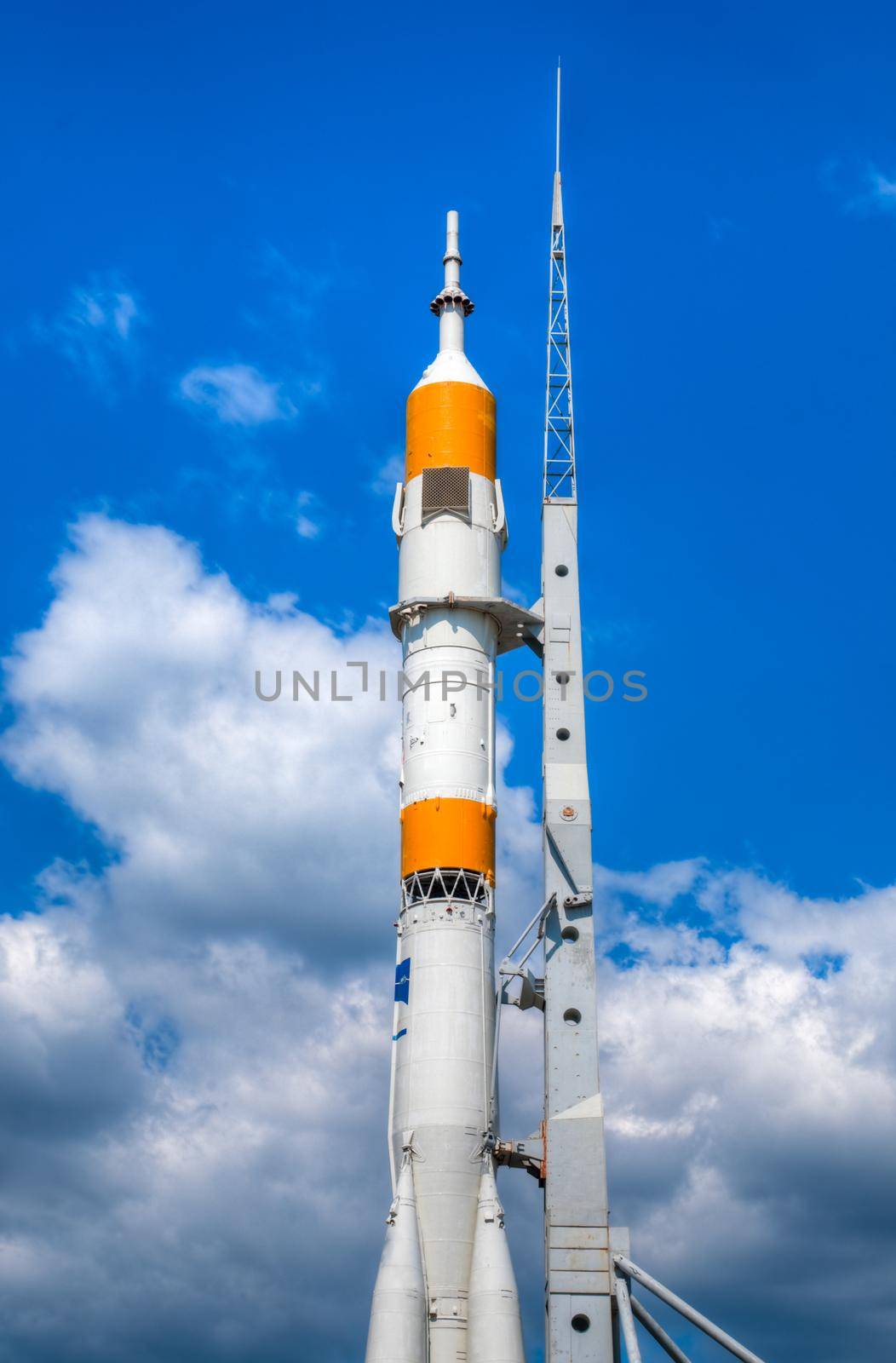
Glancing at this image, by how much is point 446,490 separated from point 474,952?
584 inches

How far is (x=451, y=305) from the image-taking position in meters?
56.0

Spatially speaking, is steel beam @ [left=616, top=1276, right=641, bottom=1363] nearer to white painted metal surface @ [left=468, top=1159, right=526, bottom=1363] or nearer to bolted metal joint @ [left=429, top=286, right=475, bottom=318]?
white painted metal surface @ [left=468, top=1159, right=526, bottom=1363]

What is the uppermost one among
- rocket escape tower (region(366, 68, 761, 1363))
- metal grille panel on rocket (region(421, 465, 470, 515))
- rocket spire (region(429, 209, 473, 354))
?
rocket spire (region(429, 209, 473, 354))

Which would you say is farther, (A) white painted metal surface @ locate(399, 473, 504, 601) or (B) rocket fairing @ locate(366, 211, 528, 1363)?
(A) white painted metal surface @ locate(399, 473, 504, 601)

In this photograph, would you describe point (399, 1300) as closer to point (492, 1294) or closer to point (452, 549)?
point (492, 1294)

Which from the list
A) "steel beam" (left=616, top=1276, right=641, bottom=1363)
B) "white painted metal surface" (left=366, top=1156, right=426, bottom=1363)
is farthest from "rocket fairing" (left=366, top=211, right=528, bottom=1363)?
"steel beam" (left=616, top=1276, right=641, bottom=1363)

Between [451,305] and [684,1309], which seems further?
[451,305]

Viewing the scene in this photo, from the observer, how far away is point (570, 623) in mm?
50438

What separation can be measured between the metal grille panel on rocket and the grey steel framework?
104 inches

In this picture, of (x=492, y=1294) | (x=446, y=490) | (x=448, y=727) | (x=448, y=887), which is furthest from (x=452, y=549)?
(x=492, y=1294)

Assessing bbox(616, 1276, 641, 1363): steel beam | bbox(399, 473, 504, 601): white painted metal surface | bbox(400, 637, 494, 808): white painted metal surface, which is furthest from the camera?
bbox(399, 473, 504, 601): white painted metal surface

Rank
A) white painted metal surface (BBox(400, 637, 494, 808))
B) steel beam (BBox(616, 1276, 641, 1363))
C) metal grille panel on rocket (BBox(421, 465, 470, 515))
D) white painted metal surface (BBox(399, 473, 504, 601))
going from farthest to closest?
metal grille panel on rocket (BBox(421, 465, 470, 515)) → white painted metal surface (BBox(399, 473, 504, 601)) → white painted metal surface (BBox(400, 637, 494, 808)) → steel beam (BBox(616, 1276, 641, 1363))

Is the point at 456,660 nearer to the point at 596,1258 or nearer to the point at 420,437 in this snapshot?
the point at 420,437

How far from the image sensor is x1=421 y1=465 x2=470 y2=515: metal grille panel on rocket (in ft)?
167
